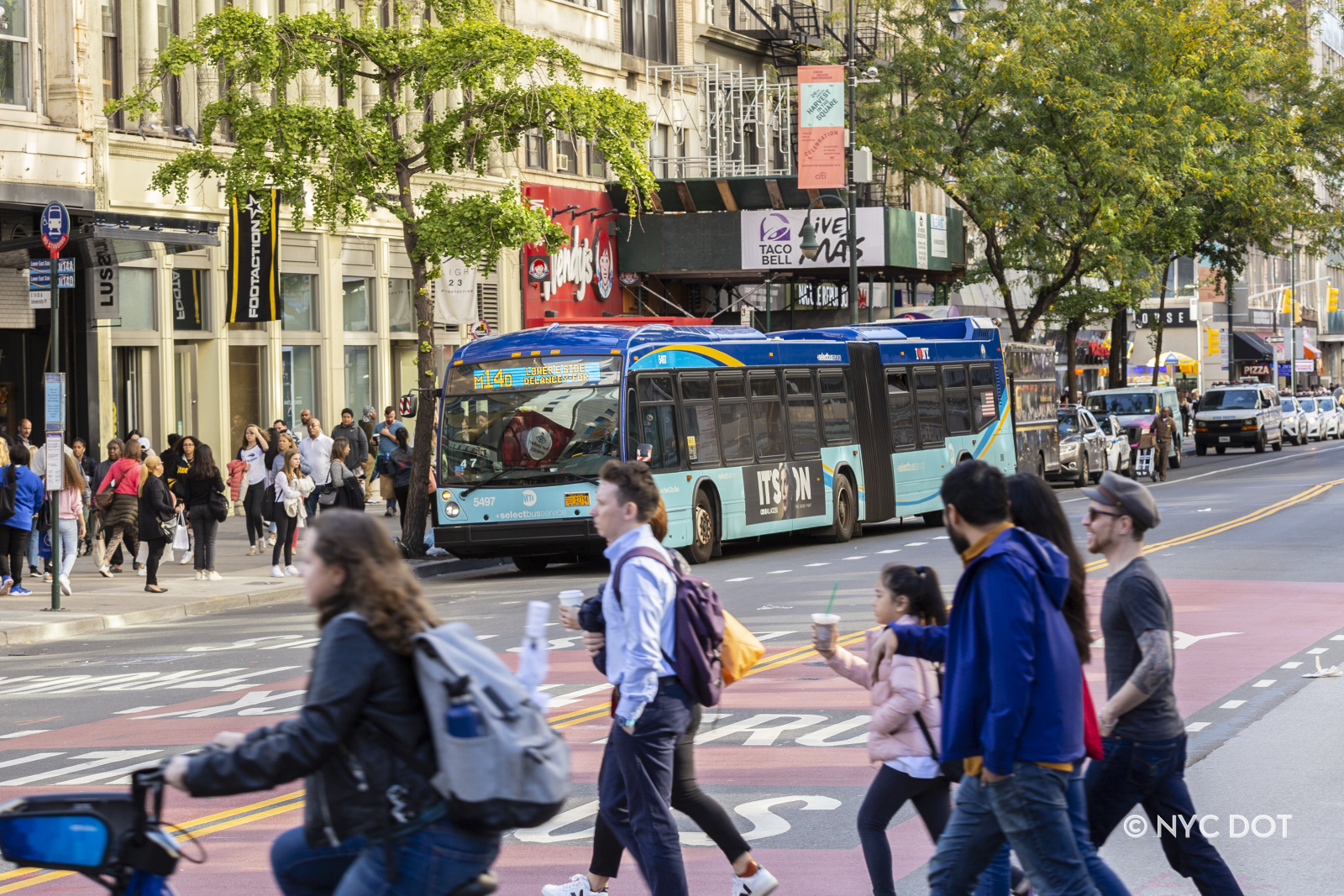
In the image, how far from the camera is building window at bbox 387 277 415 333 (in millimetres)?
35656

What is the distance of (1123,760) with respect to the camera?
612 cm

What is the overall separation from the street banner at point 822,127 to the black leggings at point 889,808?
1261 inches

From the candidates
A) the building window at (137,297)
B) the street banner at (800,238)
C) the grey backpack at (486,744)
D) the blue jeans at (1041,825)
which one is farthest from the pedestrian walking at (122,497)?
the street banner at (800,238)

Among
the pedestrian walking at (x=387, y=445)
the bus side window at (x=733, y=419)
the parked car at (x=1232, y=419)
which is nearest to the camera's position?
the bus side window at (x=733, y=419)

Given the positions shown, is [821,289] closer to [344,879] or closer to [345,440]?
[345,440]

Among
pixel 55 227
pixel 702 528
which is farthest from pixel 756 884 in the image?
pixel 702 528

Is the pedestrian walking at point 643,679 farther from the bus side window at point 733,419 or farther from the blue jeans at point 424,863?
the bus side window at point 733,419

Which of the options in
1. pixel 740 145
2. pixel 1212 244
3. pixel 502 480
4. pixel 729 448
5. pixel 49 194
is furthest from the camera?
pixel 1212 244

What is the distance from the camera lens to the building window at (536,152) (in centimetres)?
3953

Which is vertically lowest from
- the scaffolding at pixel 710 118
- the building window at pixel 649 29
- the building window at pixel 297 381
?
the building window at pixel 297 381

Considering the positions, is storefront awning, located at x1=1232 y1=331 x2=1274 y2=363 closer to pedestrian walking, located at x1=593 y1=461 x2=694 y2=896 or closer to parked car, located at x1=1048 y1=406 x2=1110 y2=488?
parked car, located at x1=1048 y1=406 x2=1110 y2=488

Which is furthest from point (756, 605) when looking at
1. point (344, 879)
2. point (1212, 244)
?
point (1212, 244)

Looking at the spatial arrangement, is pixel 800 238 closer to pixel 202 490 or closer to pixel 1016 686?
pixel 202 490

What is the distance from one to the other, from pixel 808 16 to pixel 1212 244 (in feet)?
46.8
